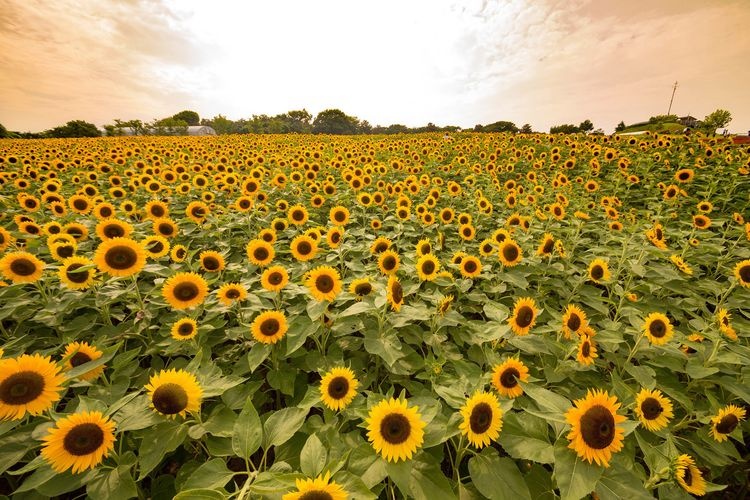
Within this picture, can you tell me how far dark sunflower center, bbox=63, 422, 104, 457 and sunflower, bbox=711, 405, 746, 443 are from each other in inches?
163

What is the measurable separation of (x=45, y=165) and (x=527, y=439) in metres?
14.5

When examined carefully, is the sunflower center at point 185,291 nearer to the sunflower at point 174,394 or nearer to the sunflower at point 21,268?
the sunflower at point 174,394

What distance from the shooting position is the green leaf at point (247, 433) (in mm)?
1769

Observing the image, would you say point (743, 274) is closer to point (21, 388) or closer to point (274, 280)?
point (274, 280)

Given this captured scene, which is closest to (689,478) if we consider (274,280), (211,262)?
(274,280)

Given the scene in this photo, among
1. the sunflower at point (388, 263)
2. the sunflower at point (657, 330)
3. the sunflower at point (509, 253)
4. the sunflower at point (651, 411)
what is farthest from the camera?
the sunflower at point (509, 253)

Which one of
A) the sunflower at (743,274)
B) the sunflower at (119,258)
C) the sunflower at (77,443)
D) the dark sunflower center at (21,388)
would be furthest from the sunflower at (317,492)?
the sunflower at (743,274)

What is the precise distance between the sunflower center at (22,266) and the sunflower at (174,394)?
2.46m

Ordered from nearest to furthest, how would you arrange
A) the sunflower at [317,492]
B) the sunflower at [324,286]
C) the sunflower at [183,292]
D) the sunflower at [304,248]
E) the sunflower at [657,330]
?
the sunflower at [317,492] → the sunflower at [657,330] → the sunflower at [324,286] → the sunflower at [183,292] → the sunflower at [304,248]

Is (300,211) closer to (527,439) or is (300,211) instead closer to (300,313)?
(300,313)

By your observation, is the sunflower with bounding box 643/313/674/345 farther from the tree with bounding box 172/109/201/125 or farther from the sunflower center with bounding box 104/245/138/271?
the tree with bounding box 172/109/201/125

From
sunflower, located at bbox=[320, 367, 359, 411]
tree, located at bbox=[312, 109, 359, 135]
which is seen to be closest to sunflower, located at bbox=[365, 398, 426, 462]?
sunflower, located at bbox=[320, 367, 359, 411]

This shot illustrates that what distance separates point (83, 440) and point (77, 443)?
3 cm

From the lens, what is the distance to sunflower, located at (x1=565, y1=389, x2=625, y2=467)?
1465 mm
